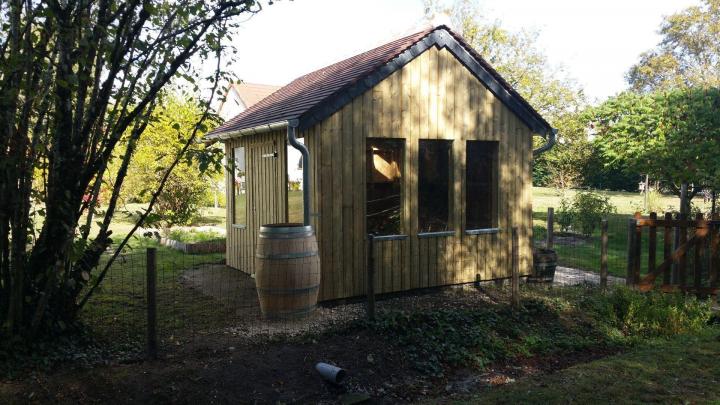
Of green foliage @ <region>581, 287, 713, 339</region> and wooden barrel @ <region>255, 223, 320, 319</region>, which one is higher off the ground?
wooden barrel @ <region>255, 223, 320, 319</region>

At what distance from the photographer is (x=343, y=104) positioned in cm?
765

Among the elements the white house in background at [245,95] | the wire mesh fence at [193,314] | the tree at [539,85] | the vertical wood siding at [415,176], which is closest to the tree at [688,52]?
the tree at [539,85]

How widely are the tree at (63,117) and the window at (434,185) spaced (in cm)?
381

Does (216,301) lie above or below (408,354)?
above

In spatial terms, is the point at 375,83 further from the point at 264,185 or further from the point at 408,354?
the point at 408,354

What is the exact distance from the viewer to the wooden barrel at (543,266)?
9.43m

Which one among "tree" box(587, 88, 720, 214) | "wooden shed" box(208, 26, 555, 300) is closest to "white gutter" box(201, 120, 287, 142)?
→ "wooden shed" box(208, 26, 555, 300)

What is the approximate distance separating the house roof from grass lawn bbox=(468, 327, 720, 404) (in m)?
4.38

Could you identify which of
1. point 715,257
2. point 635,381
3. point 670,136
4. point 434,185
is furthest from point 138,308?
point 670,136

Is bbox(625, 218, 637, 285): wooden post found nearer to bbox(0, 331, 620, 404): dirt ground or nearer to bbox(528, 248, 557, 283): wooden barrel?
bbox(528, 248, 557, 283): wooden barrel

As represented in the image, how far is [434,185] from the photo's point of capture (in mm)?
8680

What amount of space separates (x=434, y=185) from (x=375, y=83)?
1960 millimetres

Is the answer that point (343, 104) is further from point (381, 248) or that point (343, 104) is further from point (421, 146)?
point (381, 248)

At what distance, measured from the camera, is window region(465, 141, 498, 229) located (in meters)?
9.07
